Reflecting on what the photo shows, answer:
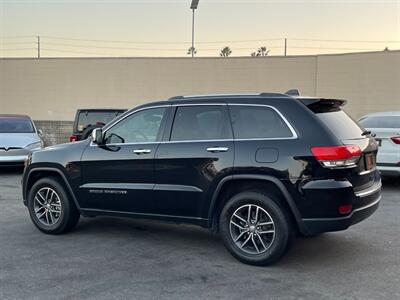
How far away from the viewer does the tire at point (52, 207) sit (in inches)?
239

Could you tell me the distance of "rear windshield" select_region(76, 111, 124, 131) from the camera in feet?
45.3

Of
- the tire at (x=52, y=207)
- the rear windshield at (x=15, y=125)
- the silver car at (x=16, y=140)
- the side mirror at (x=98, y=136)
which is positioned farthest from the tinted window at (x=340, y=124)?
the rear windshield at (x=15, y=125)

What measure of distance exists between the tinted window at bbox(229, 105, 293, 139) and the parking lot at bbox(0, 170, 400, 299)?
4.50 feet

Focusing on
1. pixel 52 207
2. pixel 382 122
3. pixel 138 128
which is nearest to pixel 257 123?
pixel 138 128

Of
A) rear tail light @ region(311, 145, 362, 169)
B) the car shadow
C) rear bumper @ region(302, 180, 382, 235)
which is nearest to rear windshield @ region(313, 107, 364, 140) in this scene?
rear tail light @ region(311, 145, 362, 169)

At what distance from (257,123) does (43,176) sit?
10.2 ft

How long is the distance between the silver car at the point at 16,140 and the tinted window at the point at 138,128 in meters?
5.91

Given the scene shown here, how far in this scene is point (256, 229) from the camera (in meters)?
4.94

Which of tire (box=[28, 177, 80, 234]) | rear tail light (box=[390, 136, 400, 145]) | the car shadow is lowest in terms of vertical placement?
the car shadow

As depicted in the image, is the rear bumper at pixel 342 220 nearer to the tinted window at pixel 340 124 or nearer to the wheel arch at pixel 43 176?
the tinted window at pixel 340 124

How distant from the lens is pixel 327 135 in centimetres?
464

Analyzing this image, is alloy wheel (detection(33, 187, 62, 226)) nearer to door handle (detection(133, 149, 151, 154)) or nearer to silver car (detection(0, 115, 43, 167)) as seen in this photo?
door handle (detection(133, 149, 151, 154))

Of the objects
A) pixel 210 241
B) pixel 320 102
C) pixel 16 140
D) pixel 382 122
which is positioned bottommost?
pixel 210 241

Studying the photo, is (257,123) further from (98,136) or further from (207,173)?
(98,136)
